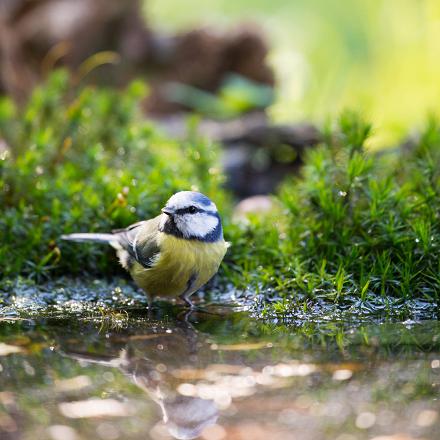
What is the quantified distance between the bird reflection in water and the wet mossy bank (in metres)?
0.86

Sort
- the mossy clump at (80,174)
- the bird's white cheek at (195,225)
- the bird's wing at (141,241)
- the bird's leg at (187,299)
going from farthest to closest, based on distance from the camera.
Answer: the mossy clump at (80,174) → the bird's leg at (187,299) → the bird's wing at (141,241) → the bird's white cheek at (195,225)

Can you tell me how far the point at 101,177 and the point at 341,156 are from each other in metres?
1.85

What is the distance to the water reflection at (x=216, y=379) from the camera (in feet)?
8.05

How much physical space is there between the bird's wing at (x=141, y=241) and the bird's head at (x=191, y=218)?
13cm

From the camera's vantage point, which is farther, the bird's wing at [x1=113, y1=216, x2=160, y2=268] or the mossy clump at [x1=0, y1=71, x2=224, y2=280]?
the mossy clump at [x1=0, y1=71, x2=224, y2=280]

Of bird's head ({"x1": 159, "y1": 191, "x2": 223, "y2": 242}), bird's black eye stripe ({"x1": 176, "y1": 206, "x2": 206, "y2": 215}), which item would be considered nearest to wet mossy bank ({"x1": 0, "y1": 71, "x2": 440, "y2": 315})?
bird's head ({"x1": 159, "y1": 191, "x2": 223, "y2": 242})

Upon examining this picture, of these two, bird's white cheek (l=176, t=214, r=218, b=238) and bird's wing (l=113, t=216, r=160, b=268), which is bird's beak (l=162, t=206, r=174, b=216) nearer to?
bird's white cheek (l=176, t=214, r=218, b=238)

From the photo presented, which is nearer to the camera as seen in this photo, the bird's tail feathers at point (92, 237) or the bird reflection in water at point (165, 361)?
the bird reflection in water at point (165, 361)

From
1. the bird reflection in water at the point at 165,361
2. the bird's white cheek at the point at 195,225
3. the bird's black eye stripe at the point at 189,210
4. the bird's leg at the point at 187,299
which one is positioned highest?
the bird's black eye stripe at the point at 189,210

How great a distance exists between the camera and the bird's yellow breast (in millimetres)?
4258

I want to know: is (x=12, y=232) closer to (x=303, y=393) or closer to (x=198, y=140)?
(x=198, y=140)

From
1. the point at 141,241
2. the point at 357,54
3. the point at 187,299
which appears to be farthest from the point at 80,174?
the point at 357,54

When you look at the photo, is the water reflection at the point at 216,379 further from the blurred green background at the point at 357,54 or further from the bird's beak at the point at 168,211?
the blurred green background at the point at 357,54

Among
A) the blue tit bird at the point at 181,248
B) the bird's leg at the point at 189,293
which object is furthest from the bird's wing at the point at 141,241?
the bird's leg at the point at 189,293
